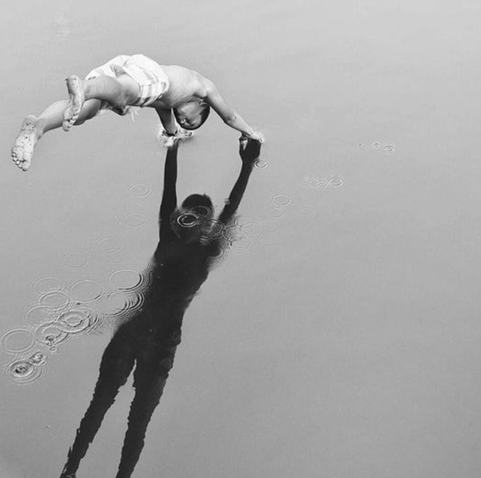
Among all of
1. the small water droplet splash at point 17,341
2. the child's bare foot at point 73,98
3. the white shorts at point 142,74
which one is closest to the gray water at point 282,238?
the small water droplet splash at point 17,341

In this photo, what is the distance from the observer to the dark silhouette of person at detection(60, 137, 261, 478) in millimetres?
1607

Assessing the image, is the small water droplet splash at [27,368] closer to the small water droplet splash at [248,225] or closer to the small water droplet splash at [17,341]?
the small water droplet splash at [17,341]

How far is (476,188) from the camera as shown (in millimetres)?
2332

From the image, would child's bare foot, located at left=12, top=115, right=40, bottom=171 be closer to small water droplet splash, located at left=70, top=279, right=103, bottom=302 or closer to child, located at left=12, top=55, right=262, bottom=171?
child, located at left=12, top=55, right=262, bottom=171

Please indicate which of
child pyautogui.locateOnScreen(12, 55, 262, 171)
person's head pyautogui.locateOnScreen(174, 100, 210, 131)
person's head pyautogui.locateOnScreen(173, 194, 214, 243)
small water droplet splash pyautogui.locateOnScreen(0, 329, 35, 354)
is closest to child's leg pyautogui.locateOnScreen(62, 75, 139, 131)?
child pyautogui.locateOnScreen(12, 55, 262, 171)

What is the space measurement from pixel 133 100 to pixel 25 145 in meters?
0.41

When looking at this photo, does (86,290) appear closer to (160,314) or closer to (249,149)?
(160,314)

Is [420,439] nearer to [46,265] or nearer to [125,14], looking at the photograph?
[46,265]

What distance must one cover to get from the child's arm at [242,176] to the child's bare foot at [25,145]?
678 mm

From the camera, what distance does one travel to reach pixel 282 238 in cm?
213

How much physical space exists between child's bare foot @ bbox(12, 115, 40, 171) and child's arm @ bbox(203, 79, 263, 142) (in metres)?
0.70

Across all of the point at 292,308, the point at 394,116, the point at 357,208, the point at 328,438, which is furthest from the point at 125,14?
the point at 328,438

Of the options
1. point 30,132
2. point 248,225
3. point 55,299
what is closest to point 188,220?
point 248,225

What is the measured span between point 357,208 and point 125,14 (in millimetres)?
1544
